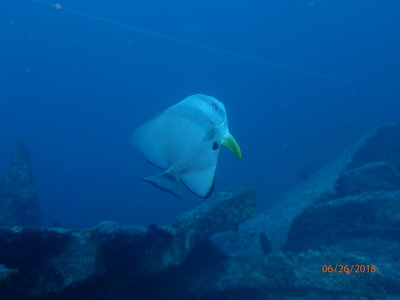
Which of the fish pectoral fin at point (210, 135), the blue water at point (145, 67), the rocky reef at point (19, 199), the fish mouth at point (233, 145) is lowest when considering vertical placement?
the fish mouth at point (233, 145)

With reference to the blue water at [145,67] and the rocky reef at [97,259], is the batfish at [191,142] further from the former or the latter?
the blue water at [145,67]

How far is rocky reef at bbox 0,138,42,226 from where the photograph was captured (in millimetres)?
12031

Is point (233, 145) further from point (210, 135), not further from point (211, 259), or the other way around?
point (211, 259)

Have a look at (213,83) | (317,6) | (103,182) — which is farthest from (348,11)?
(103,182)

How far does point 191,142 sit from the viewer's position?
2.43 metres

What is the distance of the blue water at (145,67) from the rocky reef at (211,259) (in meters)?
67.8

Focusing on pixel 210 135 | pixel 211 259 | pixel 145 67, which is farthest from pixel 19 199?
pixel 145 67

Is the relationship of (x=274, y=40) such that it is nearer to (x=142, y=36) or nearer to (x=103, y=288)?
(x=142, y=36)

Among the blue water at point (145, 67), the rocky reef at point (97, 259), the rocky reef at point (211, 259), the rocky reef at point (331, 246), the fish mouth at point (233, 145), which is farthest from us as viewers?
the blue water at point (145, 67)

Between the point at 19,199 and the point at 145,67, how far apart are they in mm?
Answer: 137659

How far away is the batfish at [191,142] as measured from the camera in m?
2.38

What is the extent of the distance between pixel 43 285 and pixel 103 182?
82863 millimetres

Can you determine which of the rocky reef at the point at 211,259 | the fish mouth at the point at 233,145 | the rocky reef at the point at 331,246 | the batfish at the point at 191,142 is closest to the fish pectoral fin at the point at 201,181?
the batfish at the point at 191,142

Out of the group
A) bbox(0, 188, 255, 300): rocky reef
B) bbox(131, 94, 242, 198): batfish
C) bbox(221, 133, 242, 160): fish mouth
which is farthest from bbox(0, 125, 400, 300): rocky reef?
bbox(221, 133, 242, 160): fish mouth
